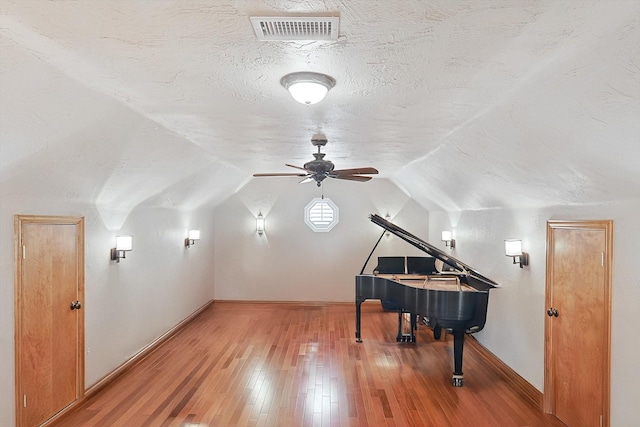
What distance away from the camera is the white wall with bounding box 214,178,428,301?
8.97 m

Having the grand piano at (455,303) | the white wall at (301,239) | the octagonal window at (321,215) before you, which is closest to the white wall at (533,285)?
the grand piano at (455,303)

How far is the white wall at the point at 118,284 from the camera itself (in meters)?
3.23

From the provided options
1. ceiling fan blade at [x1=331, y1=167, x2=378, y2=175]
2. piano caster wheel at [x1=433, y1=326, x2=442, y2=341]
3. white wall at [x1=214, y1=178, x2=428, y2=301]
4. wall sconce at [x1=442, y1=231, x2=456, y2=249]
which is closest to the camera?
ceiling fan blade at [x1=331, y1=167, x2=378, y2=175]

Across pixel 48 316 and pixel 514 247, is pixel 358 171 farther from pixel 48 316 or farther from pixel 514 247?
pixel 48 316

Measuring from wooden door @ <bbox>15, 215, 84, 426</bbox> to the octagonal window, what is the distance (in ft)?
17.5

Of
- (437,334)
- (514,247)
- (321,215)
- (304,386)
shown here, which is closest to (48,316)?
(304,386)

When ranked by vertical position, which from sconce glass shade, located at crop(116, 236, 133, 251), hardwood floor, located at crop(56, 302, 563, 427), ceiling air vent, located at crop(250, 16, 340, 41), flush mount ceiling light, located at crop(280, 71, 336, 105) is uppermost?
ceiling air vent, located at crop(250, 16, 340, 41)

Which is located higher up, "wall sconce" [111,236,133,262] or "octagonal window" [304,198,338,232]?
"octagonal window" [304,198,338,232]

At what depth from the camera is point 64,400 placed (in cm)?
392

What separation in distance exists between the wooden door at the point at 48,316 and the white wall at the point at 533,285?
180 inches

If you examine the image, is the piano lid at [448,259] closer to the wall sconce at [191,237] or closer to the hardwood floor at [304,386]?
the hardwood floor at [304,386]

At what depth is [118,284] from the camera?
193 inches

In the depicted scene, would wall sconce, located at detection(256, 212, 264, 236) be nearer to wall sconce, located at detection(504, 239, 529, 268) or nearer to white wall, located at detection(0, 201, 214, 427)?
white wall, located at detection(0, 201, 214, 427)

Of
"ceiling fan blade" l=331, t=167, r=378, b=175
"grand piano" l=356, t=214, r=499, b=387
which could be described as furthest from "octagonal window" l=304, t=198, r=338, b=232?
"ceiling fan blade" l=331, t=167, r=378, b=175
